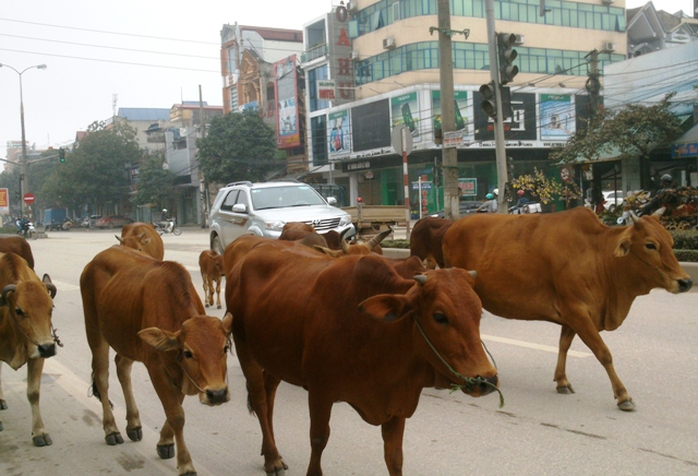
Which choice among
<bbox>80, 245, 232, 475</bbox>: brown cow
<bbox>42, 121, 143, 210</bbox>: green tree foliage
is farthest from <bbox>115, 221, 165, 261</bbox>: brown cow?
<bbox>42, 121, 143, 210</bbox>: green tree foliage

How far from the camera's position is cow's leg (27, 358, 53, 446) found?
18.2ft

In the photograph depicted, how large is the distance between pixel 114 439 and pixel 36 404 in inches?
29.8

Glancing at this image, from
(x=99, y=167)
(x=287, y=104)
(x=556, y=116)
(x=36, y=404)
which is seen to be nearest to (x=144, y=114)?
(x=99, y=167)

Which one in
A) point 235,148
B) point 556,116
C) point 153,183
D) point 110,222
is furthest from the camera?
point 110,222

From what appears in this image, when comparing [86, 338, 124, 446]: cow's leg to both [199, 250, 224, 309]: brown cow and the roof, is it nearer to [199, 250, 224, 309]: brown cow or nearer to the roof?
[199, 250, 224, 309]: brown cow

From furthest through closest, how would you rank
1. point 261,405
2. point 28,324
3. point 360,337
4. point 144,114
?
point 144,114 → point 28,324 → point 261,405 → point 360,337

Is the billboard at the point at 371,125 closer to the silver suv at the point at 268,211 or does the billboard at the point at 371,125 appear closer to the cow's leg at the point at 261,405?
the silver suv at the point at 268,211

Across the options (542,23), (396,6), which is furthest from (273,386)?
(542,23)

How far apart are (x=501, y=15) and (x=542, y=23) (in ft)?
11.7

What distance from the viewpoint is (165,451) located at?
506cm

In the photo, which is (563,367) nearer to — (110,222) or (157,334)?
(157,334)

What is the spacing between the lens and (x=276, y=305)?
428cm

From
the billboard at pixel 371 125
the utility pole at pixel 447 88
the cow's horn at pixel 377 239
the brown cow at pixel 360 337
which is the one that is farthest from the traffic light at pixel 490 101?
the billboard at pixel 371 125

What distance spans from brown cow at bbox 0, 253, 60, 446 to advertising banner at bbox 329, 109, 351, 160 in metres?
45.2
